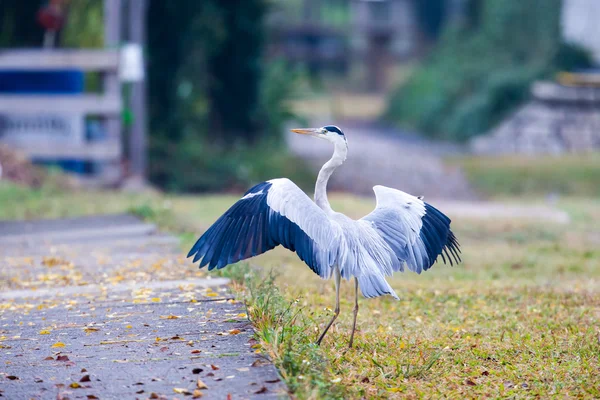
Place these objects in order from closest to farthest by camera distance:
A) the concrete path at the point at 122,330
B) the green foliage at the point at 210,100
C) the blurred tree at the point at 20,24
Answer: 1. the concrete path at the point at 122,330
2. the blurred tree at the point at 20,24
3. the green foliage at the point at 210,100

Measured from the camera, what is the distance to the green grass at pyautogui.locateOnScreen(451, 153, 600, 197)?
16.8m

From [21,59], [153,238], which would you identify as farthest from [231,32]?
[153,238]

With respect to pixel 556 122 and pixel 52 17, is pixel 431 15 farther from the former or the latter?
pixel 52 17

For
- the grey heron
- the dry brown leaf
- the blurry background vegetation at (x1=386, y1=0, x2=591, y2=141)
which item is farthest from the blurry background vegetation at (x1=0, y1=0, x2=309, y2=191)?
the dry brown leaf

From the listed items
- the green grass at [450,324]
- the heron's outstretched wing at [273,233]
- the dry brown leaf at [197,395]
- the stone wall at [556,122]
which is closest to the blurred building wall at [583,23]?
the stone wall at [556,122]

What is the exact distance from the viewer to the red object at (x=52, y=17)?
14773 millimetres

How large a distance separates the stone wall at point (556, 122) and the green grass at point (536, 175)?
2.50 m

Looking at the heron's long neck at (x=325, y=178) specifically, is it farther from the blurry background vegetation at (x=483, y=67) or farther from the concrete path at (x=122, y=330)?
the blurry background vegetation at (x=483, y=67)

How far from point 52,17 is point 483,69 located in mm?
14230

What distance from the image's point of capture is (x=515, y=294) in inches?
306

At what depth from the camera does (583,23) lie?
882 inches

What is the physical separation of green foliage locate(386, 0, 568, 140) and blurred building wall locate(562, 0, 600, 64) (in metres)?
0.28

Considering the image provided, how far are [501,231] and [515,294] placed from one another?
13.4ft

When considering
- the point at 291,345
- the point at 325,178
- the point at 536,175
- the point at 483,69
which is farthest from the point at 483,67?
the point at 291,345
